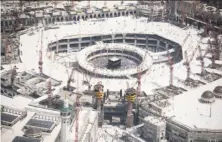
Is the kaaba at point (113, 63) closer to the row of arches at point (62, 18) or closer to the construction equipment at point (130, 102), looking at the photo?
the construction equipment at point (130, 102)

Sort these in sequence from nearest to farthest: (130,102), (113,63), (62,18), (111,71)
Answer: (130,102) < (111,71) < (113,63) < (62,18)

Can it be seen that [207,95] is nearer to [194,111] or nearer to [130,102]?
[194,111]

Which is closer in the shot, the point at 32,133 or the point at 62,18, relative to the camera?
the point at 32,133

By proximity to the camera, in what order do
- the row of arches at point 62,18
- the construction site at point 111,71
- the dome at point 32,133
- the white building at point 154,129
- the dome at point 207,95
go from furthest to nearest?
1. the row of arches at point 62,18
2. the dome at point 207,95
3. the white building at point 154,129
4. the construction site at point 111,71
5. the dome at point 32,133

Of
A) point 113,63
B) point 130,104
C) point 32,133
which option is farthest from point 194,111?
point 113,63

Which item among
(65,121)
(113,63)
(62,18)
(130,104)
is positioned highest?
(62,18)

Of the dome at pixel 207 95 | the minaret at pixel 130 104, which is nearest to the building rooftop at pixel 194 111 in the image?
the dome at pixel 207 95

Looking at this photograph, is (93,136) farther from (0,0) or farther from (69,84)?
(0,0)

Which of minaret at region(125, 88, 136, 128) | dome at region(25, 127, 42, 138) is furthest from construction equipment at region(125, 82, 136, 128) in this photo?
dome at region(25, 127, 42, 138)

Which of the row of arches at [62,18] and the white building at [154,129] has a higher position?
the row of arches at [62,18]
